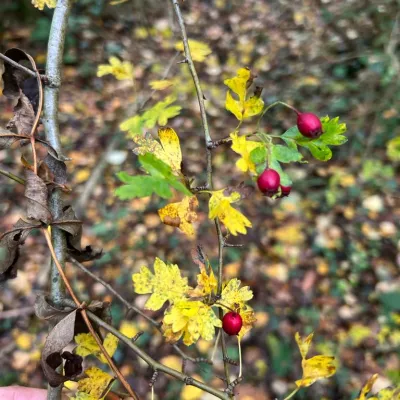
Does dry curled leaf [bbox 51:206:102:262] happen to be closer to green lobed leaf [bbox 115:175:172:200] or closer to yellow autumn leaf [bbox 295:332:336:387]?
green lobed leaf [bbox 115:175:172:200]

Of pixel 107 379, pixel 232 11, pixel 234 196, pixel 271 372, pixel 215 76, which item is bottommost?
pixel 271 372

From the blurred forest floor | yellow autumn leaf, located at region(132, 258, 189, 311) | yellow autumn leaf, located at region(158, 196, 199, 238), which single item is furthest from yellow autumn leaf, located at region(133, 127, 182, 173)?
the blurred forest floor

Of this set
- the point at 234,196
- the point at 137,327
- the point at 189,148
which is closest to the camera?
the point at 234,196

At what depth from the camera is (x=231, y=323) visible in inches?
27.0

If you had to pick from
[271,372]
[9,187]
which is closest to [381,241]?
[271,372]

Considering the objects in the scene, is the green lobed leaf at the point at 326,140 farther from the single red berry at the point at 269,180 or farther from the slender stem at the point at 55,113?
the slender stem at the point at 55,113

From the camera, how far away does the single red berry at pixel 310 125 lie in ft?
2.24

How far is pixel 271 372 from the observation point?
1906 mm

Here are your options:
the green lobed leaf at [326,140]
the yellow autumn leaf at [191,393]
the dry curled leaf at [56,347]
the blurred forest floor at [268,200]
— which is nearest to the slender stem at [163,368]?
the dry curled leaf at [56,347]

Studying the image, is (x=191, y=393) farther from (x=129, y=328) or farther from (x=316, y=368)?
(x=316, y=368)

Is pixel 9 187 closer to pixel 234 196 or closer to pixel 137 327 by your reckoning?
pixel 137 327

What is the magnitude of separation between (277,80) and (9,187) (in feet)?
6.11

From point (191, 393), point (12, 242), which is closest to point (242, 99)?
point (12, 242)

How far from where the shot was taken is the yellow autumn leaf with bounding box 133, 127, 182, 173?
69 centimetres
